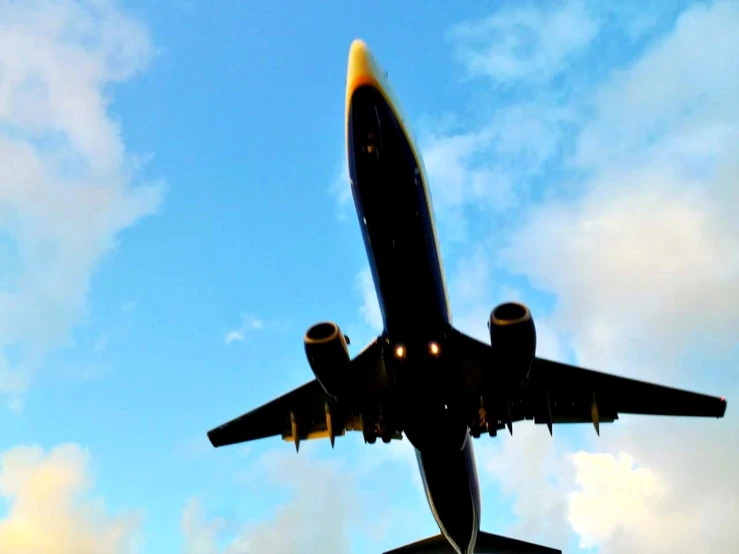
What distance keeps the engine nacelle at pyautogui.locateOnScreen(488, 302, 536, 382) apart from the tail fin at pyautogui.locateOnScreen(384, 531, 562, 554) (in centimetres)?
1074

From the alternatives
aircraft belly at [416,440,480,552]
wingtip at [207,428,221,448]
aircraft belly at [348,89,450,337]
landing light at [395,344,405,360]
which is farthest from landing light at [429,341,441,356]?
wingtip at [207,428,221,448]

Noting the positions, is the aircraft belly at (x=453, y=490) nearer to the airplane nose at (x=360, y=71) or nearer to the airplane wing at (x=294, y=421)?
the airplane wing at (x=294, y=421)

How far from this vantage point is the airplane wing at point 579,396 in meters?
18.5

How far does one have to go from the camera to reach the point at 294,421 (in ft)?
68.9

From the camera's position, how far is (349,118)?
14305mm

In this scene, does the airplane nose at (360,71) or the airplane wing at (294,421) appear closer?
the airplane nose at (360,71)

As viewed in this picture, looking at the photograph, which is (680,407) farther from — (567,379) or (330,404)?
(330,404)

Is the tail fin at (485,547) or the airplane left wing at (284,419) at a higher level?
the airplane left wing at (284,419)

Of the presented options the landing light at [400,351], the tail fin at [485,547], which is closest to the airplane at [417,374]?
the landing light at [400,351]

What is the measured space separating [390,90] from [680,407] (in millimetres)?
12727

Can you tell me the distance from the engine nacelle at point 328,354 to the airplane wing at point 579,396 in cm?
356

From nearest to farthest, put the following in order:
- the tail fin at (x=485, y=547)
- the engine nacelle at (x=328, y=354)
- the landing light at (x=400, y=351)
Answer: the engine nacelle at (x=328, y=354), the landing light at (x=400, y=351), the tail fin at (x=485, y=547)

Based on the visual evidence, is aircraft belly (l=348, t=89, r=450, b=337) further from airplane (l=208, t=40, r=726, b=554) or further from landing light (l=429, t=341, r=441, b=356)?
landing light (l=429, t=341, r=441, b=356)

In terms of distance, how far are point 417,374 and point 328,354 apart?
240cm
